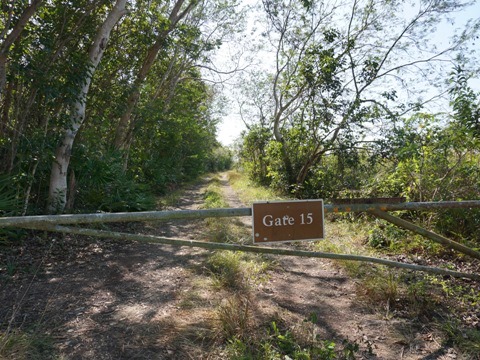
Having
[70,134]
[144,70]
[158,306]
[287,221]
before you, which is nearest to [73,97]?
[70,134]

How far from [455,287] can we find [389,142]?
6358 millimetres

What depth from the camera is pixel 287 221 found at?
225 centimetres

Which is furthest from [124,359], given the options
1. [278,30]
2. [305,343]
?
[278,30]

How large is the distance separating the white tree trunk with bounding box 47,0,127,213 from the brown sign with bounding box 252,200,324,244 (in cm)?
497

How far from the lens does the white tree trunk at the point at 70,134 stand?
5.71 meters

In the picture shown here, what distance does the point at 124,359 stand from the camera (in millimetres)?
2363

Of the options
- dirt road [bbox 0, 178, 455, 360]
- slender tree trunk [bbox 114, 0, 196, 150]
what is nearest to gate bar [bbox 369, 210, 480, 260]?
dirt road [bbox 0, 178, 455, 360]

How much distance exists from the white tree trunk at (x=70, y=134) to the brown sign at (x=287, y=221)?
497 cm

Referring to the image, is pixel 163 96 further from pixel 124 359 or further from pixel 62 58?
pixel 124 359

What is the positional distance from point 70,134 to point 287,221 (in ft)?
17.4

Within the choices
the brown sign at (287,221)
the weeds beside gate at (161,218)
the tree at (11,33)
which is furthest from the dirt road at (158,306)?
the tree at (11,33)

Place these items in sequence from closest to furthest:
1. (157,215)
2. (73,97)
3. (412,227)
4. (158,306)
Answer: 1. (157,215)
2. (412,227)
3. (158,306)
4. (73,97)

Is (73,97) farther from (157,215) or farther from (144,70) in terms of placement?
(157,215)

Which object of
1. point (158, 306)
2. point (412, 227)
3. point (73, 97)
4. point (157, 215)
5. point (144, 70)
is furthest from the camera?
point (144, 70)
